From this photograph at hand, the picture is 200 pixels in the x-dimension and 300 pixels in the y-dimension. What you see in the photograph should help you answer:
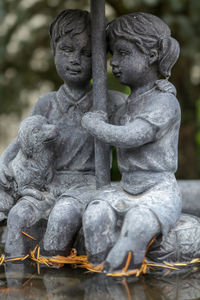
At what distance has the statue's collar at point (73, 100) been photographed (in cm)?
331

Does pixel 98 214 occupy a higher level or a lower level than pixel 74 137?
Result: lower

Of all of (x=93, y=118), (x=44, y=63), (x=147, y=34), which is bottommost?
(x=93, y=118)

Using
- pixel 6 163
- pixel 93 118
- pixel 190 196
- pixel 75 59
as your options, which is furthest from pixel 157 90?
pixel 190 196

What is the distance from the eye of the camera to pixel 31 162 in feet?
10.5

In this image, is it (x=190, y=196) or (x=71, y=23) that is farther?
(x=190, y=196)

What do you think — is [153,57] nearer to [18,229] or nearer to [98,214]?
[98,214]

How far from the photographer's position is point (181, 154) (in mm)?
6691

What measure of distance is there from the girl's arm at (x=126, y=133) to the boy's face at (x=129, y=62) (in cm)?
31

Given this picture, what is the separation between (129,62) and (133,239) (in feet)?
3.51

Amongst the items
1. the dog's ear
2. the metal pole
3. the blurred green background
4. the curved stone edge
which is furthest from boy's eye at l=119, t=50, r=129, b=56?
the blurred green background

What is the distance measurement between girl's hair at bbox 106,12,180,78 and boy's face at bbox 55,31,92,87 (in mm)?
219

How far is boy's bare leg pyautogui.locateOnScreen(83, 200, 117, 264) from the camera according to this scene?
2.77 m

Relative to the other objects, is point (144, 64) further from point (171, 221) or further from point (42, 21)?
point (42, 21)

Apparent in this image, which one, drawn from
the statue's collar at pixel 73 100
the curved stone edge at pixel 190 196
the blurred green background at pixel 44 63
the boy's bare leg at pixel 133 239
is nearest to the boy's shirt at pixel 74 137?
the statue's collar at pixel 73 100
